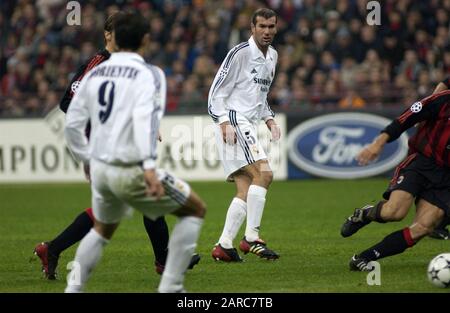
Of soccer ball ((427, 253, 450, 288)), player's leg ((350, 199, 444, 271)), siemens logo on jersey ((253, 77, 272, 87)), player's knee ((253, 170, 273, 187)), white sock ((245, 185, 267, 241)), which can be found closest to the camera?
soccer ball ((427, 253, 450, 288))

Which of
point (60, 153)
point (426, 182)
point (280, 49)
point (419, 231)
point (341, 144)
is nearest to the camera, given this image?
point (419, 231)

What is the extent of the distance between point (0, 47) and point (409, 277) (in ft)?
57.8

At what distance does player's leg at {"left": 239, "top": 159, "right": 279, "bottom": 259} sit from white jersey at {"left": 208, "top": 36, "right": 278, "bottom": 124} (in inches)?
22.7

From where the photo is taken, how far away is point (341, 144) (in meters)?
18.4

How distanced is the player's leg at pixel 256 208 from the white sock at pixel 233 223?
77mm

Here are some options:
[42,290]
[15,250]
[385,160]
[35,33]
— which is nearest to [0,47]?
[35,33]

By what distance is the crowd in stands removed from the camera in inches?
766

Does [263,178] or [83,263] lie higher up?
[83,263]

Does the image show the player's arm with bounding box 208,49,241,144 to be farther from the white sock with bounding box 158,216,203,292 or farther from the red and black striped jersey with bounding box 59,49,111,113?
the white sock with bounding box 158,216,203,292

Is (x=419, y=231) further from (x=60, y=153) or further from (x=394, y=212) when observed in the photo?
(x=60, y=153)

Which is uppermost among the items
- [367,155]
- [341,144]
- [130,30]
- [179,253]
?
[130,30]

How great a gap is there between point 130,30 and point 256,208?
11.2 ft

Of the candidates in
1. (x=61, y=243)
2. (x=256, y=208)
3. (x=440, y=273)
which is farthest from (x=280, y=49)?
(x=440, y=273)

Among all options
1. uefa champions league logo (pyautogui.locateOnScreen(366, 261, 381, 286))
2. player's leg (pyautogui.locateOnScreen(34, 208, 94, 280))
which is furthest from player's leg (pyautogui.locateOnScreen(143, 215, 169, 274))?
uefa champions league logo (pyautogui.locateOnScreen(366, 261, 381, 286))
